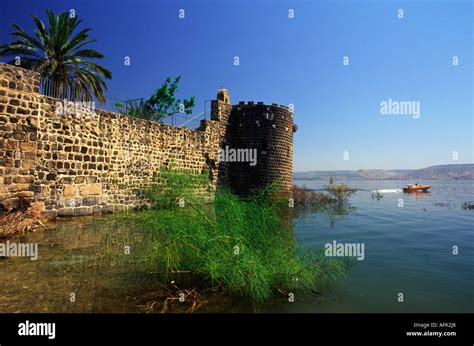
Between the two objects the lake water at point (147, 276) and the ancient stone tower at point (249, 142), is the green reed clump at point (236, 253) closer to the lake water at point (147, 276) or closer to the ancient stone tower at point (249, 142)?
the lake water at point (147, 276)

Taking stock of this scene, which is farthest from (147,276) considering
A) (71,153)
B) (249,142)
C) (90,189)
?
(249,142)

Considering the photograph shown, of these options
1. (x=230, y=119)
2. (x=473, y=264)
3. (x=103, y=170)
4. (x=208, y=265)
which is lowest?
(x=473, y=264)

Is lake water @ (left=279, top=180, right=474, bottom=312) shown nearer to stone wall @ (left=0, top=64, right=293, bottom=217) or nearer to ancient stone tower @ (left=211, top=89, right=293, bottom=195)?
stone wall @ (left=0, top=64, right=293, bottom=217)

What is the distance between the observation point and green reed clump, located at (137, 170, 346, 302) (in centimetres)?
451

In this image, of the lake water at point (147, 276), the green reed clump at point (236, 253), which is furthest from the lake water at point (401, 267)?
the green reed clump at point (236, 253)

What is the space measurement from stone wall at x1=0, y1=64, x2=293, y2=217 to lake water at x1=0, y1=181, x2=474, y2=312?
4.45 feet

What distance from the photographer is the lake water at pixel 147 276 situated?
13.6 ft

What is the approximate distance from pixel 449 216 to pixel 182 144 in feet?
37.9

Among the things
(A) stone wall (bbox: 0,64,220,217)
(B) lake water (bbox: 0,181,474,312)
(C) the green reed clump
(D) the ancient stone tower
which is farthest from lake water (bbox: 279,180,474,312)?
(D) the ancient stone tower

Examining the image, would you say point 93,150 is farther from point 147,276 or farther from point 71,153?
point 147,276

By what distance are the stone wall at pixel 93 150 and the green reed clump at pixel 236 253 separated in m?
5.38
